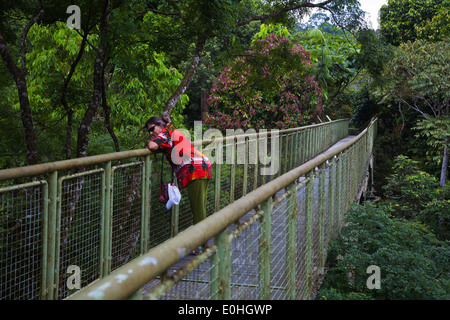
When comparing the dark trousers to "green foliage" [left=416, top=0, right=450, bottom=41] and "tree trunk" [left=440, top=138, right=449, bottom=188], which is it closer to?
"tree trunk" [left=440, top=138, right=449, bottom=188]

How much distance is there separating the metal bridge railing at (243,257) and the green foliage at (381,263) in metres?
0.43

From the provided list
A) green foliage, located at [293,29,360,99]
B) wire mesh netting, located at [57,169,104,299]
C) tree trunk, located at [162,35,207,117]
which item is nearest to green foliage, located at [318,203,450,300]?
wire mesh netting, located at [57,169,104,299]

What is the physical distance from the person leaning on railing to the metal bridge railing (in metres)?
1.31

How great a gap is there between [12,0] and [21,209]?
420cm

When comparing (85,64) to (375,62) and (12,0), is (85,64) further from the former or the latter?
(375,62)

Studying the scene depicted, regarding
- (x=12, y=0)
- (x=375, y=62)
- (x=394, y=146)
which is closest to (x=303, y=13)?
(x=375, y=62)

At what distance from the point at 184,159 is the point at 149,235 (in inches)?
36.0

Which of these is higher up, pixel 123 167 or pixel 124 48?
pixel 124 48

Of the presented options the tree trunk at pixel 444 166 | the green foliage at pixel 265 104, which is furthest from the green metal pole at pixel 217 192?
the tree trunk at pixel 444 166

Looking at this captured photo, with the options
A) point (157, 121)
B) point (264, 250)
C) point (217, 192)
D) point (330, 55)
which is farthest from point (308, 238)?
point (330, 55)

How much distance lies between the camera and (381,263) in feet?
17.8

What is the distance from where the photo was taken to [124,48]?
7.61 metres

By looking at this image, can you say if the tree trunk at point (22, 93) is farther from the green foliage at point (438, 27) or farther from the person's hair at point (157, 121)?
the green foliage at point (438, 27)

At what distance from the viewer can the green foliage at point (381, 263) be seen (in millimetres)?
4959
